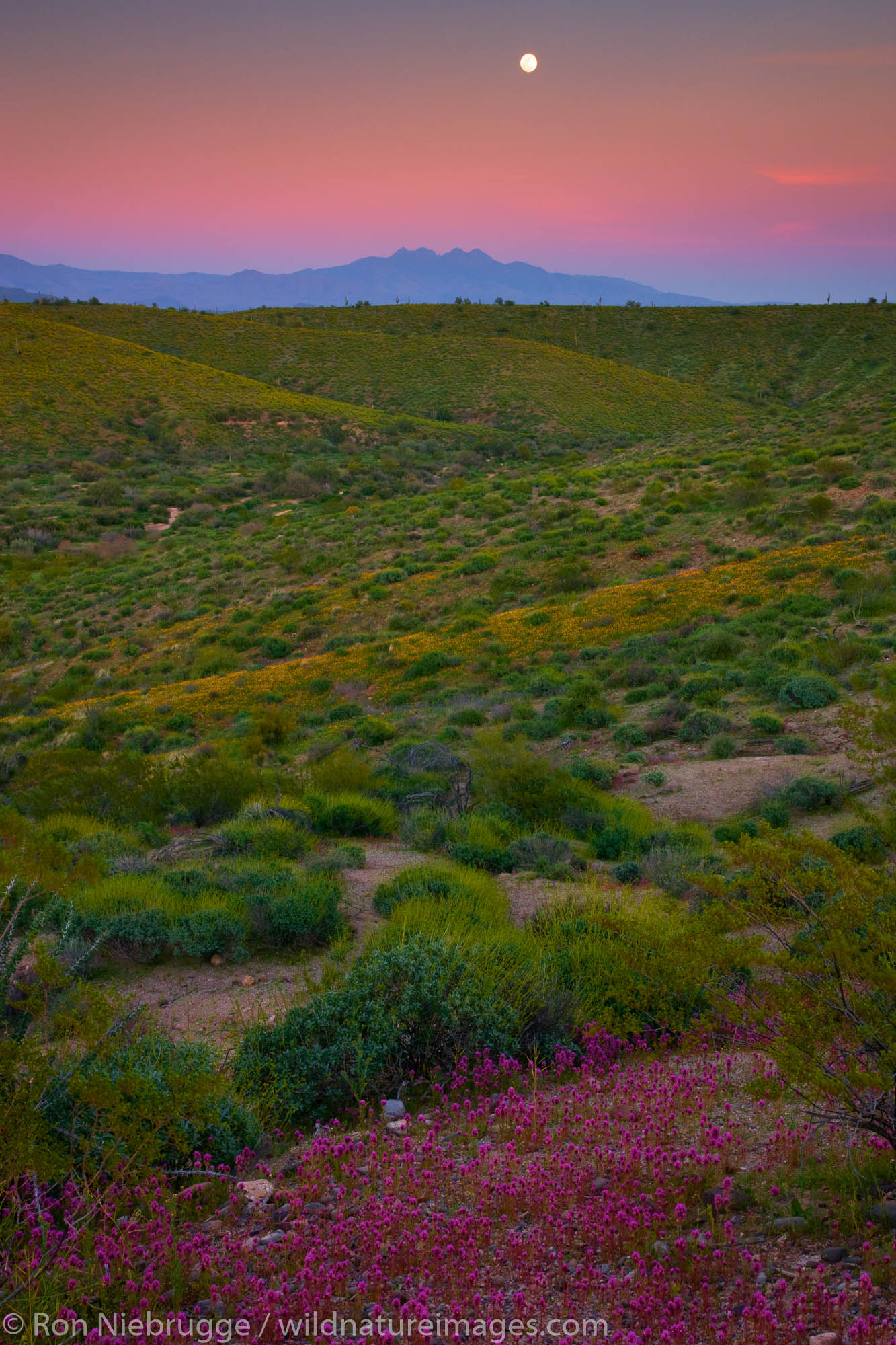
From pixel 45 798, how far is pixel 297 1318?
1030 centimetres

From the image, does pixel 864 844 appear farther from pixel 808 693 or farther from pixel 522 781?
pixel 808 693

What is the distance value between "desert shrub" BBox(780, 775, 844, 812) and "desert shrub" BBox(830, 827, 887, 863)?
1.61 meters

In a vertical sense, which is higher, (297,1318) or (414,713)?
(297,1318)

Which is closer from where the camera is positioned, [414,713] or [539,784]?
[539,784]

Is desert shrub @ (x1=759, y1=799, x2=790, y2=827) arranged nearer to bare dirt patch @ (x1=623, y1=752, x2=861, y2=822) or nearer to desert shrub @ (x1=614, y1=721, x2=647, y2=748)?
bare dirt patch @ (x1=623, y1=752, x2=861, y2=822)

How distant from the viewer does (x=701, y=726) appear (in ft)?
41.6

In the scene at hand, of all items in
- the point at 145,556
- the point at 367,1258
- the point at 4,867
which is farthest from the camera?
the point at 145,556

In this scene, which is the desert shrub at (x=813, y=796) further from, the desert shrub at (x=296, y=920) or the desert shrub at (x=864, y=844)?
the desert shrub at (x=296, y=920)

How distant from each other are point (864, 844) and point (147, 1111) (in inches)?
250

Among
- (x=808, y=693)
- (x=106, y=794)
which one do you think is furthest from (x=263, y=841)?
(x=808, y=693)

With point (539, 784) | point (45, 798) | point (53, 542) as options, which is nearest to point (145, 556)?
point (53, 542)

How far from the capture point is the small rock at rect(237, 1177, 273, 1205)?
11.7ft

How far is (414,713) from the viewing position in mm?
16312

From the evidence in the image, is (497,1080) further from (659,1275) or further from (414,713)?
(414,713)
